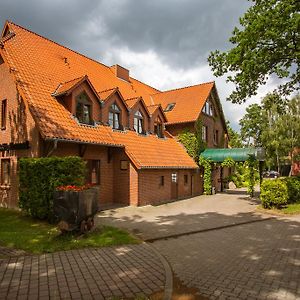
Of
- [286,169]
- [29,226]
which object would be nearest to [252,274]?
[29,226]

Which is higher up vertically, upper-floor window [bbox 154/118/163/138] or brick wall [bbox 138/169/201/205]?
upper-floor window [bbox 154/118/163/138]

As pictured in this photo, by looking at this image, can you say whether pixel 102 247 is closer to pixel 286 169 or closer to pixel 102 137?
pixel 102 137

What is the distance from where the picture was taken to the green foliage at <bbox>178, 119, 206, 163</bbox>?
26.0 metres

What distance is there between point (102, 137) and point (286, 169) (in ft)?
180

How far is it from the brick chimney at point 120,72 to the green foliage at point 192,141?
7.66 metres

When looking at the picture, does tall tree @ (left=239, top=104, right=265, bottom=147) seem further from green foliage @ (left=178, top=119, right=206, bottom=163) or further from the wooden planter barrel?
the wooden planter barrel

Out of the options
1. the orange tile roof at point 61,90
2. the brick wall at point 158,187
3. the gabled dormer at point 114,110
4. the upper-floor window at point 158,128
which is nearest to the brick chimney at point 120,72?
the orange tile roof at point 61,90

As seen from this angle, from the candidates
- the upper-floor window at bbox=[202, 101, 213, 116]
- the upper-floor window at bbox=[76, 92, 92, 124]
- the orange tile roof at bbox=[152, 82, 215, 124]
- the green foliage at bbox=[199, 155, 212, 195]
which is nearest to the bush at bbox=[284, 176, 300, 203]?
the green foliage at bbox=[199, 155, 212, 195]

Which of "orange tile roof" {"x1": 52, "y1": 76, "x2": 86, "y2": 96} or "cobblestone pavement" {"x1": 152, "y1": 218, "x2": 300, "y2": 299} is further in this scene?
"orange tile roof" {"x1": 52, "y1": 76, "x2": 86, "y2": 96}

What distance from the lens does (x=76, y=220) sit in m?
9.46

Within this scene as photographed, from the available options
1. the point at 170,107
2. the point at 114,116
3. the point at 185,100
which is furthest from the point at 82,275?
the point at 185,100

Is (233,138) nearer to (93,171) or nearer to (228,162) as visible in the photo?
(228,162)

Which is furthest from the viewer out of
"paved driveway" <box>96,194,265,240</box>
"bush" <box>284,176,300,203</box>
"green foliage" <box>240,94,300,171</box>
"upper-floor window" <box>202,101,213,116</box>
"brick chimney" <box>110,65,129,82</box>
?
"green foliage" <box>240,94,300,171</box>

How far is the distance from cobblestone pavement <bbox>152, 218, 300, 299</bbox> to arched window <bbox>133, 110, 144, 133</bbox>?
11.5 metres
